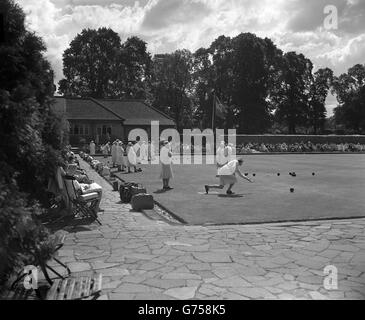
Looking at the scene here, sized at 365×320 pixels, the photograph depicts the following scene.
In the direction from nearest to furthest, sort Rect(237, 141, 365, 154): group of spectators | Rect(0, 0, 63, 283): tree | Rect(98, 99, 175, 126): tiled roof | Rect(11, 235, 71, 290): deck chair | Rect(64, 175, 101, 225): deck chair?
Rect(0, 0, 63, 283): tree → Rect(11, 235, 71, 290): deck chair → Rect(64, 175, 101, 225): deck chair → Rect(237, 141, 365, 154): group of spectators → Rect(98, 99, 175, 126): tiled roof

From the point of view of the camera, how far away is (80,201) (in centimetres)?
1073

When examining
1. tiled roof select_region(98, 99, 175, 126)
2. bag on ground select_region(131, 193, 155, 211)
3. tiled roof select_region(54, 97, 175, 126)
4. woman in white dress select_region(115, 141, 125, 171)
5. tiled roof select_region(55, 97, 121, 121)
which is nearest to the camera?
bag on ground select_region(131, 193, 155, 211)

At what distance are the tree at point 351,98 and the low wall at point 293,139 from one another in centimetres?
2639

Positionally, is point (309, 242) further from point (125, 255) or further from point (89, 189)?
point (89, 189)

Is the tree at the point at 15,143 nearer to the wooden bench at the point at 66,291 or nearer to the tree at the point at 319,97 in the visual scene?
the wooden bench at the point at 66,291

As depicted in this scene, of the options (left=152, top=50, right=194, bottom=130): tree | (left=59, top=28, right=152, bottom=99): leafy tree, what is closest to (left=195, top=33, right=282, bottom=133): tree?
(left=152, top=50, right=194, bottom=130): tree

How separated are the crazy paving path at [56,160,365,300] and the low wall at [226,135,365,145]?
1726 inches

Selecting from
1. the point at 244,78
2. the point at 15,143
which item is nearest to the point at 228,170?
the point at 15,143

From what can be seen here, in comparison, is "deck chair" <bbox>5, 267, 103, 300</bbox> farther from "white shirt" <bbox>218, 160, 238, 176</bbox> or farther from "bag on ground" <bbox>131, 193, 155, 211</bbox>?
"white shirt" <bbox>218, 160, 238, 176</bbox>

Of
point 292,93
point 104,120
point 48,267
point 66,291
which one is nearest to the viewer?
point 66,291

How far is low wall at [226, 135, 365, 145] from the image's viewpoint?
179 ft

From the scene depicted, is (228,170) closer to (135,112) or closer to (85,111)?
(85,111)

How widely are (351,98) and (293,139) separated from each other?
36.2 meters
